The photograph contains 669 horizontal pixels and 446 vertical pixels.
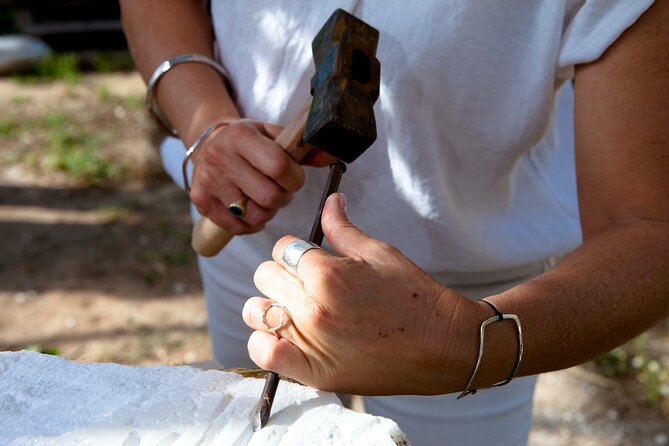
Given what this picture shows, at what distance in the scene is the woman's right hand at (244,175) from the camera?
1.23 meters

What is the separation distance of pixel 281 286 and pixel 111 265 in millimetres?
2743

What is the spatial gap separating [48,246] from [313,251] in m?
3.02

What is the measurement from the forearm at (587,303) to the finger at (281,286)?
0.70ft

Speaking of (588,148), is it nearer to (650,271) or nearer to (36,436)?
(650,271)

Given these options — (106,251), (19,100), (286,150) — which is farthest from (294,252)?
(19,100)

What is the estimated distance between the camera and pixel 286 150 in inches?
48.9

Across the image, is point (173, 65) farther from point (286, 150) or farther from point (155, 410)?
point (155, 410)

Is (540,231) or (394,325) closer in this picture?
(394,325)

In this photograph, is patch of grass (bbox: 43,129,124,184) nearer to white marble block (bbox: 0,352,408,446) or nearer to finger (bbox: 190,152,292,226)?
finger (bbox: 190,152,292,226)

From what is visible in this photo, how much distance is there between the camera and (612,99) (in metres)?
1.10

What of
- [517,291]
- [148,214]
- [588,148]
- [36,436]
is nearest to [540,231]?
[588,148]

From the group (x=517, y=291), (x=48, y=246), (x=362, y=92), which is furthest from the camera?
(x=48, y=246)

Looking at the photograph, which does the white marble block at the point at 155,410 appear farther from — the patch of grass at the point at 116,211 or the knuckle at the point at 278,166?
the patch of grass at the point at 116,211

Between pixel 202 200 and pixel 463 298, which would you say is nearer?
pixel 463 298
